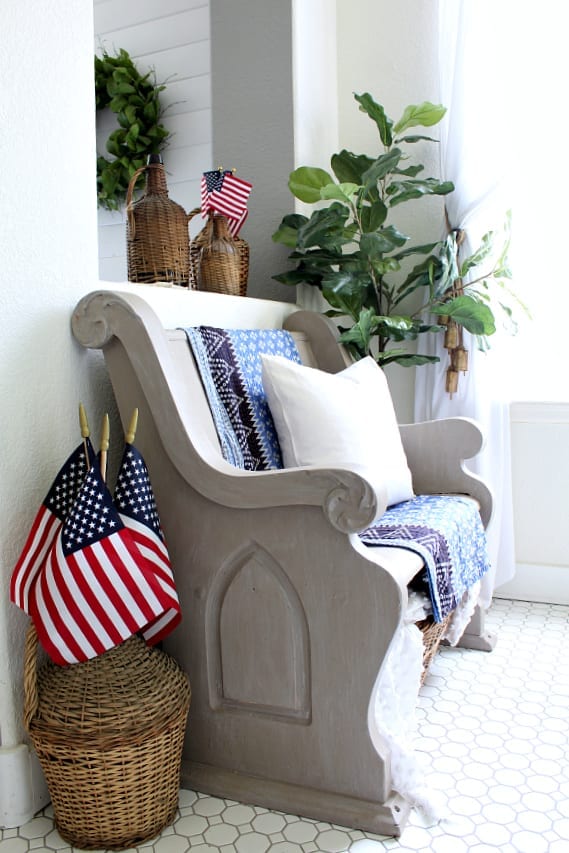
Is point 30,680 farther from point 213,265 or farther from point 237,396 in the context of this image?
point 213,265

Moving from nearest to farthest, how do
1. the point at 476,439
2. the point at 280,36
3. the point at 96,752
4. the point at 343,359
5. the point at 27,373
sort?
the point at 96,752, the point at 27,373, the point at 476,439, the point at 343,359, the point at 280,36

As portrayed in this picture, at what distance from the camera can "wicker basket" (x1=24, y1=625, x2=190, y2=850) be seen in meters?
1.45

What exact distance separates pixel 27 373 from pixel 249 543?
57 cm

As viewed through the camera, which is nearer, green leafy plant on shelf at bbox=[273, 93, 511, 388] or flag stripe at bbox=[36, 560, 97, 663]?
flag stripe at bbox=[36, 560, 97, 663]

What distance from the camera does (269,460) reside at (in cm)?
202

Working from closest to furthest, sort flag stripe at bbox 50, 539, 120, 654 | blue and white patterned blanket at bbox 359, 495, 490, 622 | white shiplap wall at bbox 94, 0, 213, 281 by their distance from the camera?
flag stripe at bbox 50, 539, 120, 654, blue and white patterned blanket at bbox 359, 495, 490, 622, white shiplap wall at bbox 94, 0, 213, 281

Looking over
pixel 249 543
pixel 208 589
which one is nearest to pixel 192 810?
pixel 208 589

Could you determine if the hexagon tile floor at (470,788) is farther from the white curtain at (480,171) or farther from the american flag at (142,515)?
the white curtain at (480,171)

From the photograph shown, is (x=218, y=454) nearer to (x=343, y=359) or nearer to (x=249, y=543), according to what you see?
(x=249, y=543)

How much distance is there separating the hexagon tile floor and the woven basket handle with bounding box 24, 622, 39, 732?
0.87 ft

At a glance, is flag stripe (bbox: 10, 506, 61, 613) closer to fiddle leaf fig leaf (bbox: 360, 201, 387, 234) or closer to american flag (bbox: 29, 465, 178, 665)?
american flag (bbox: 29, 465, 178, 665)

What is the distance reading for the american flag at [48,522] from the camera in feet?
4.91

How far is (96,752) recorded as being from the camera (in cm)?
144

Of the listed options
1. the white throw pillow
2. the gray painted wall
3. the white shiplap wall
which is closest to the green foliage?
the white shiplap wall
